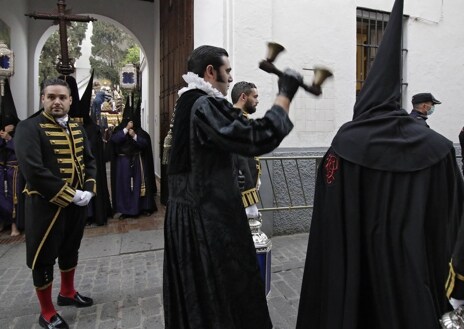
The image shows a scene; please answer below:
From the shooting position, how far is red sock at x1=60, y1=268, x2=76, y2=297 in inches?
140

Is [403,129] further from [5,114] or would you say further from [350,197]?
[5,114]

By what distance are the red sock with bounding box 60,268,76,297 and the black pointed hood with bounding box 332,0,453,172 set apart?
9.28ft

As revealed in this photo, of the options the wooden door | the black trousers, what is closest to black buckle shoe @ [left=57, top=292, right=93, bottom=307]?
the black trousers

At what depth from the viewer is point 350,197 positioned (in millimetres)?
2100

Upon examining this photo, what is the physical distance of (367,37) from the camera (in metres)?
6.89

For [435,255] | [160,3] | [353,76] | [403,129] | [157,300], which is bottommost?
[157,300]

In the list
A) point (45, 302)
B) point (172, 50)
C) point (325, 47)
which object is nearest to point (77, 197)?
point (45, 302)

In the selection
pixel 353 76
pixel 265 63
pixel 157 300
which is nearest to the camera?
pixel 265 63

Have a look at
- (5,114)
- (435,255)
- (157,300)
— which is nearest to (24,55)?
(5,114)

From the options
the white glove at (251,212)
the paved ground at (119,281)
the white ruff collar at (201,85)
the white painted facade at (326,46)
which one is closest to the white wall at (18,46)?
the paved ground at (119,281)

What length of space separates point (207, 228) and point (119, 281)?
2658 millimetres

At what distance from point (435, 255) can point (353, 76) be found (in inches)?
192

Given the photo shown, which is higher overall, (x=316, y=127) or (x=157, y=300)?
(x=316, y=127)

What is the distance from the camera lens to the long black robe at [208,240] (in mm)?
2070
